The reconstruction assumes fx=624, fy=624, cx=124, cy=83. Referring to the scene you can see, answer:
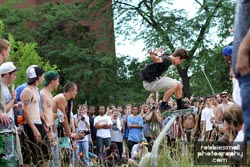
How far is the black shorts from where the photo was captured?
342 inches

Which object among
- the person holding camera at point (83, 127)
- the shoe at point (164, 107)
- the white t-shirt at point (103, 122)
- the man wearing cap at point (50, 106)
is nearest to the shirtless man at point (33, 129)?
the man wearing cap at point (50, 106)

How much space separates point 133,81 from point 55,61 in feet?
17.7

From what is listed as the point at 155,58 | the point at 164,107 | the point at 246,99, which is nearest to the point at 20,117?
the point at 155,58

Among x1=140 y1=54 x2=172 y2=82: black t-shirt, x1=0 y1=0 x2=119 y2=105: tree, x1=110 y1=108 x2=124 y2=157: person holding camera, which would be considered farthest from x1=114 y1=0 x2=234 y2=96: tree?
x1=140 y1=54 x2=172 y2=82: black t-shirt

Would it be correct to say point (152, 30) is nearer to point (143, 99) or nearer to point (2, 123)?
point (143, 99)

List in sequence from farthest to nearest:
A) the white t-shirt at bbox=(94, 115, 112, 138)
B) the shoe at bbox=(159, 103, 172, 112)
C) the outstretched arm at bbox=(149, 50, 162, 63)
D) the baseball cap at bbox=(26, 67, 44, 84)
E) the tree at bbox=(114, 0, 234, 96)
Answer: the tree at bbox=(114, 0, 234, 96)
the white t-shirt at bbox=(94, 115, 112, 138)
the shoe at bbox=(159, 103, 172, 112)
the outstretched arm at bbox=(149, 50, 162, 63)
the baseball cap at bbox=(26, 67, 44, 84)

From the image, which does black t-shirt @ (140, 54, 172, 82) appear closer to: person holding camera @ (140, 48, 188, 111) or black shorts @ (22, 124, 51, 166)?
person holding camera @ (140, 48, 188, 111)

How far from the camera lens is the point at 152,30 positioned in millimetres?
38281

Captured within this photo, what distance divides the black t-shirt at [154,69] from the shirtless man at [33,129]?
170 cm

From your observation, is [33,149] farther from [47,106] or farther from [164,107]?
[164,107]

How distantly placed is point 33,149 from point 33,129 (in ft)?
1.01

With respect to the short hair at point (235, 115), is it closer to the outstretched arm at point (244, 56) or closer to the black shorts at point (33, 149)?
the outstretched arm at point (244, 56)

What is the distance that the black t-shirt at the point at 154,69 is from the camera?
372 inches

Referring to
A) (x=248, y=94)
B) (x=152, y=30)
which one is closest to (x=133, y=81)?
(x=152, y=30)
